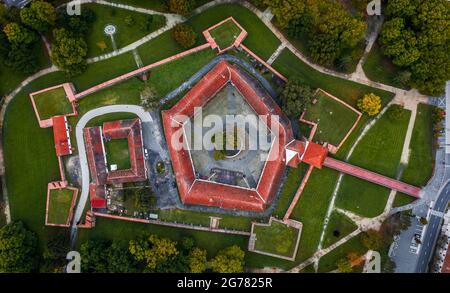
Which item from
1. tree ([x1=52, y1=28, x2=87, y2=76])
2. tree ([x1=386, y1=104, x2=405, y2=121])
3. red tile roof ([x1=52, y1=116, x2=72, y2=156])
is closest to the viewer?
tree ([x1=52, y1=28, x2=87, y2=76])

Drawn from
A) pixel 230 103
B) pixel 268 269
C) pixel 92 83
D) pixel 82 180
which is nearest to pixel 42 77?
pixel 92 83

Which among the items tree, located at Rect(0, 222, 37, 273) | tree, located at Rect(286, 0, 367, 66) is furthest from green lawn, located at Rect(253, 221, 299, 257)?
tree, located at Rect(0, 222, 37, 273)

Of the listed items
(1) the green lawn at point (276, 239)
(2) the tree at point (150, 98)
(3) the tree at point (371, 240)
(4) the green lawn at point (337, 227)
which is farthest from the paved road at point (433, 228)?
(2) the tree at point (150, 98)

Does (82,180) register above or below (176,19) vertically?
below

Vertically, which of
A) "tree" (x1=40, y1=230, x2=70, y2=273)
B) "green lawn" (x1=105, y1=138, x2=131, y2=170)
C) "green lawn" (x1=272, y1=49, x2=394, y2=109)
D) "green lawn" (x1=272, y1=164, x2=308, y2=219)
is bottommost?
"tree" (x1=40, y1=230, x2=70, y2=273)

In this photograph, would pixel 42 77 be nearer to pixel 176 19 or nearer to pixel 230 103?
pixel 176 19

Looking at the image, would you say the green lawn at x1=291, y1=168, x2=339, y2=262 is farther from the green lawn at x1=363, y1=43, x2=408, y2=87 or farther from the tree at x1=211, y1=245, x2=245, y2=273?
the green lawn at x1=363, y1=43, x2=408, y2=87

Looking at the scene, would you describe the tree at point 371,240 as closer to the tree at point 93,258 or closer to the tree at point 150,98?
the tree at point 150,98
